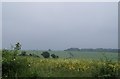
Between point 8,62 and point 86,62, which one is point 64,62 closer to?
point 86,62

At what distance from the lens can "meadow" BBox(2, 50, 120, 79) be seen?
28.6 ft

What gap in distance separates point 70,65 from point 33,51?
148 cm

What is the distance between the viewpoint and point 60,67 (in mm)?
9586

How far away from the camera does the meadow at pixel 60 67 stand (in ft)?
28.6

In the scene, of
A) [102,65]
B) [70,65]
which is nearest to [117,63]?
A: [102,65]

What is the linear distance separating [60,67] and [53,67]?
185mm

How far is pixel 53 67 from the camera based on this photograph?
31.3 feet

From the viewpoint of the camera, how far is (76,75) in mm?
8961

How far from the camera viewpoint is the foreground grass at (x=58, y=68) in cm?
869

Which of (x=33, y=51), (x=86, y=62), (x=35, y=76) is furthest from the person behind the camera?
(x=33, y=51)

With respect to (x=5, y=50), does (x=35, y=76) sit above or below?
below

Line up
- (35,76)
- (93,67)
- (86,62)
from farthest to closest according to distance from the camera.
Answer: (86,62) → (93,67) → (35,76)

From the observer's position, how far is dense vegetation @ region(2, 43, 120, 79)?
8.70 meters

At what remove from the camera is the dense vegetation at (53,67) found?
8.70 m
